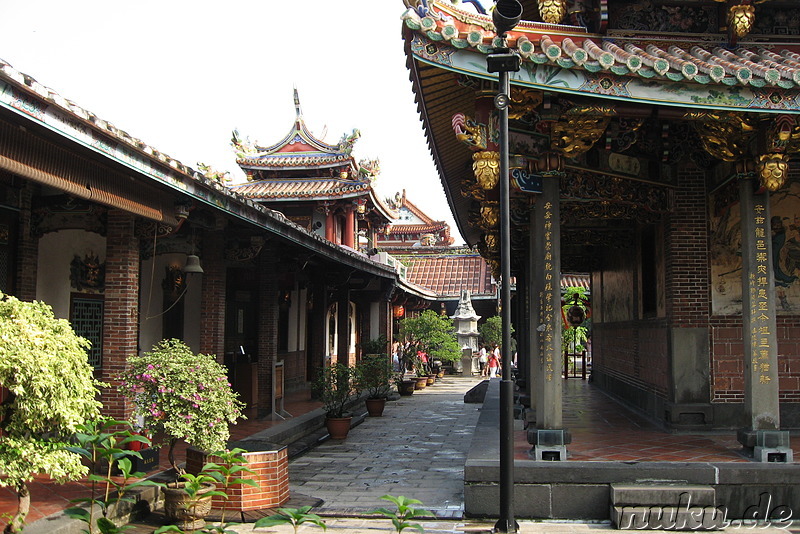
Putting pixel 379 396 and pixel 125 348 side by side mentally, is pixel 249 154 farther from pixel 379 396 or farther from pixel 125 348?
pixel 125 348

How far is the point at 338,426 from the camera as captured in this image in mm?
12727

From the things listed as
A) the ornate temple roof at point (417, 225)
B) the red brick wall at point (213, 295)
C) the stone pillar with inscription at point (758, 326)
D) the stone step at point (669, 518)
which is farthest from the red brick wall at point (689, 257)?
the ornate temple roof at point (417, 225)

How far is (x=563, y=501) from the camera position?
689cm

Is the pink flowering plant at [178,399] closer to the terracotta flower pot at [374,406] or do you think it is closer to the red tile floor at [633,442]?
the red tile floor at [633,442]

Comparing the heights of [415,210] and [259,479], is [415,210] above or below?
above

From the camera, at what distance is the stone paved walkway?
8.11 m

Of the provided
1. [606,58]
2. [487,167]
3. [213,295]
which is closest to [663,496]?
[487,167]

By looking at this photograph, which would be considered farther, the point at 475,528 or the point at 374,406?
the point at 374,406

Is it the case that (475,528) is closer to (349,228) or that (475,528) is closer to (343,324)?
(343,324)

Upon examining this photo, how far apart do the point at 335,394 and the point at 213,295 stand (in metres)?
2.95

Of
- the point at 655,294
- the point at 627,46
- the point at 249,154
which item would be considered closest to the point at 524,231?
the point at 655,294

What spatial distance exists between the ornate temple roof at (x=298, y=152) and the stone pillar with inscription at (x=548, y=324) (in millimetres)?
23141

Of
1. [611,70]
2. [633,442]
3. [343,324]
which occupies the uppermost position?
[611,70]

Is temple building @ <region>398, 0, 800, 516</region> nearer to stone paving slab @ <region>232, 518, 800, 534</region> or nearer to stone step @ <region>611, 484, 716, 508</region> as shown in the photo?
stone paving slab @ <region>232, 518, 800, 534</region>
